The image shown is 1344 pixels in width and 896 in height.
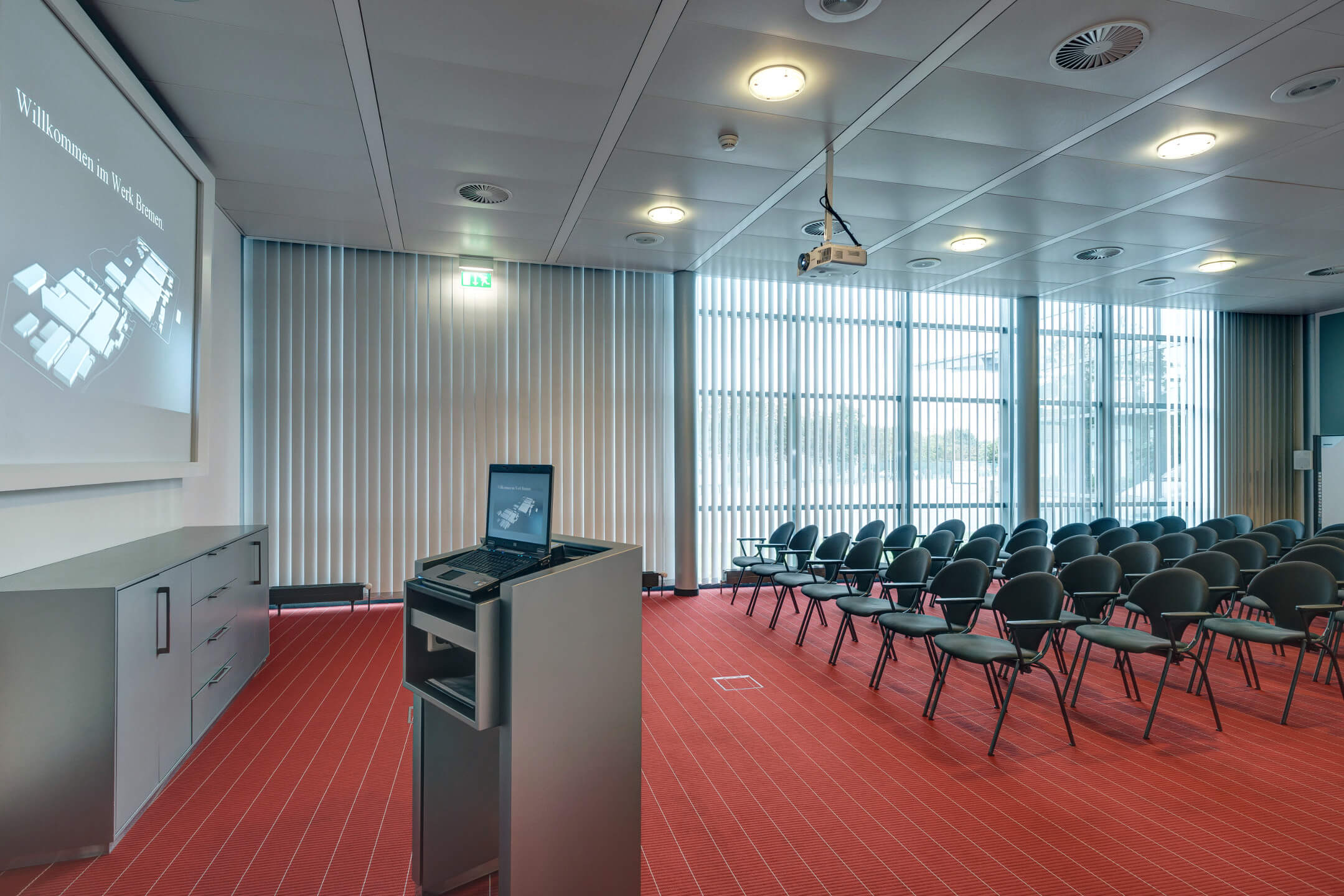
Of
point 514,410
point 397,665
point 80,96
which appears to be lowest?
point 397,665

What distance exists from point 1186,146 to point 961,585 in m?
3.31

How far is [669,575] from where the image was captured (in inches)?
322

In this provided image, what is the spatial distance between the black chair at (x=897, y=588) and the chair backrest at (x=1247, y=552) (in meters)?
2.72

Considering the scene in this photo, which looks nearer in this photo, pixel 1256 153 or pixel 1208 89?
pixel 1208 89

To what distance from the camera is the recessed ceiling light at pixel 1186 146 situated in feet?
14.8

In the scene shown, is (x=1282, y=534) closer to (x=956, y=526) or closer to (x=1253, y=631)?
(x=956, y=526)

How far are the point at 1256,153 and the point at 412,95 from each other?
5557 millimetres

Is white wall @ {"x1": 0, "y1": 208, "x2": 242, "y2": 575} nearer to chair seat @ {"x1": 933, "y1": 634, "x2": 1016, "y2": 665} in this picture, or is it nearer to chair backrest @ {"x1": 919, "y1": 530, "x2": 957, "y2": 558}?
chair seat @ {"x1": 933, "y1": 634, "x2": 1016, "y2": 665}

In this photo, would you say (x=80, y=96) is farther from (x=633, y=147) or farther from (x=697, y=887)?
(x=697, y=887)

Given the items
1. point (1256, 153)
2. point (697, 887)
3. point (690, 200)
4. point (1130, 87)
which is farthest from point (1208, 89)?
point (697, 887)

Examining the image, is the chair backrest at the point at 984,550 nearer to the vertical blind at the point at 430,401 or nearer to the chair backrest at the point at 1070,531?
the chair backrest at the point at 1070,531

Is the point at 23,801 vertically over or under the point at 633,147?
under

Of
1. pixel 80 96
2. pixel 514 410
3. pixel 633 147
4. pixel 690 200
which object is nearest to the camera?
pixel 80 96

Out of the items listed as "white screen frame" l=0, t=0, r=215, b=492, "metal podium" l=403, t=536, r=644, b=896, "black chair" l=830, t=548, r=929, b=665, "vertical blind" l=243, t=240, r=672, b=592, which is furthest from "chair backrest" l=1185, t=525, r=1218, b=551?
"white screen frame" l=0, t=0, r=215, b=492
